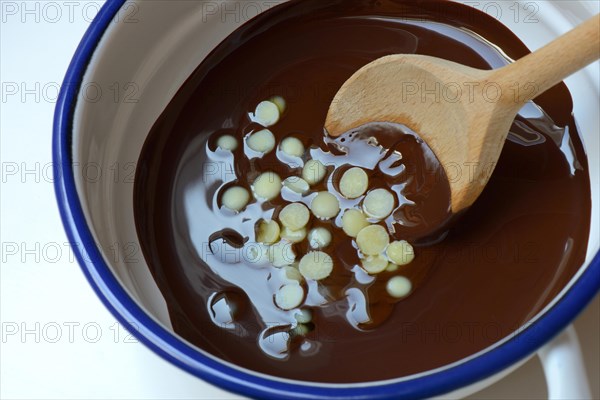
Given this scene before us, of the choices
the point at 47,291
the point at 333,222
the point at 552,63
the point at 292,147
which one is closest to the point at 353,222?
the point at 333,222

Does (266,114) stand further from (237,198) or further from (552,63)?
(552,63)

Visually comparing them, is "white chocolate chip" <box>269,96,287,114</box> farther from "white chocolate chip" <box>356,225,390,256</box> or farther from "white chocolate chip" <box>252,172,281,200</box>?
"white chocolate chip" <box>356,225,390,256</box>

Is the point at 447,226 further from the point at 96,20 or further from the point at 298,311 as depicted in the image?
the point at 96,20

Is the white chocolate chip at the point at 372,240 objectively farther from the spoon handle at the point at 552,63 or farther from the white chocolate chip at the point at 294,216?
the spoon handle at the point at 552,63

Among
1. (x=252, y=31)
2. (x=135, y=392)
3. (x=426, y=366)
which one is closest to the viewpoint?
(x=426, y=366)

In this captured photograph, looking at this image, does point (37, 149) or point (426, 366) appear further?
point (37, 149)

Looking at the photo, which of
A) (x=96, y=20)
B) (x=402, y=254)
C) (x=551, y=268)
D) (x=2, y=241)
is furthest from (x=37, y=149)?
(x=551, y=268)
